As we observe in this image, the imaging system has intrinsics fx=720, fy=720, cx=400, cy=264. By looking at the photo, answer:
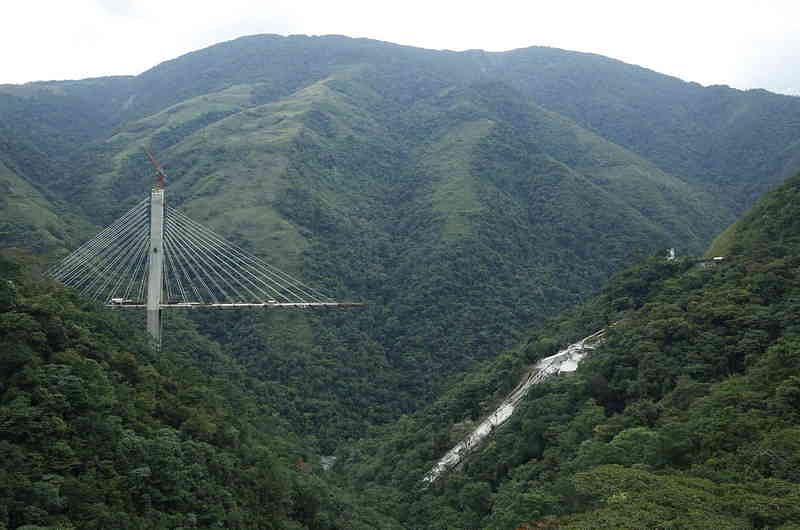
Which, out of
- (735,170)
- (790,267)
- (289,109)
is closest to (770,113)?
(735,170)

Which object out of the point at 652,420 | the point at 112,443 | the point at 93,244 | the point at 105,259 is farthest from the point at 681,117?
the point at 112,443

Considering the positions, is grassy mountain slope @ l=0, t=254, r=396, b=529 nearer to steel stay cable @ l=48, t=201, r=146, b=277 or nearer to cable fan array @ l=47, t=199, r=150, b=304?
cable fan array @ l=47, t=199, r=150, b=304

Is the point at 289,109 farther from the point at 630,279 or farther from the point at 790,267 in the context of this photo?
the point at 790,267

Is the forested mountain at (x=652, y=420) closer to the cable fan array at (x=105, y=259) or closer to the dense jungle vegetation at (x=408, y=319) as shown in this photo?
the dense jungle vegetation at (x=408, y=319)

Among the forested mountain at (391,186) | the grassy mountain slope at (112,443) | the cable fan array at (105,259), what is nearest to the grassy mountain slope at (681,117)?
the forested mountain at (391,186)

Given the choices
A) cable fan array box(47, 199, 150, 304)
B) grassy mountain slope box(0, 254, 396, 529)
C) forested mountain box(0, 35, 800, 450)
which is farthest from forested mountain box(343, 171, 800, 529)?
cable fan array box(47, 199, 150, 304)

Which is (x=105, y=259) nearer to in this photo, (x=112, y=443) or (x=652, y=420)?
(x=112, y=443)
